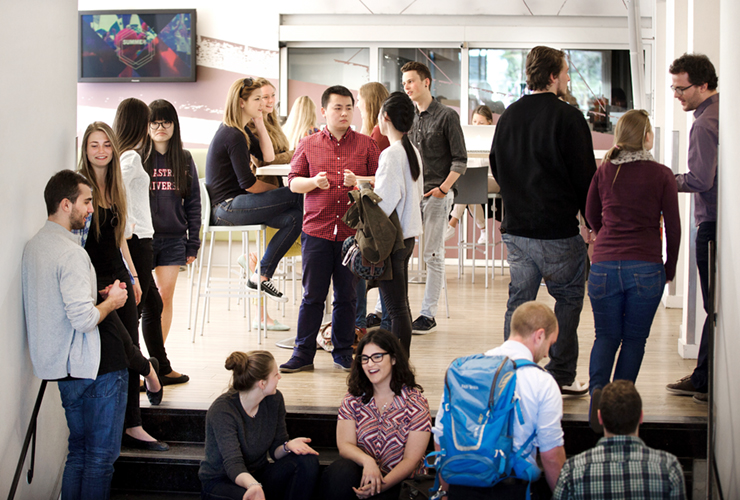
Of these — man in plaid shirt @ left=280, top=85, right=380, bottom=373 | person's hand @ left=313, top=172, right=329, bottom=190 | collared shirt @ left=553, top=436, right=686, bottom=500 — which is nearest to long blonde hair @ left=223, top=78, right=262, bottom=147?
man in plaid shirt @ left=280, top=85, right=380, bottom=373

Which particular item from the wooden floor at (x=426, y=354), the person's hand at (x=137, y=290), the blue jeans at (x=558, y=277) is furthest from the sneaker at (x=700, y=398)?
the person's hand at (x=137, y=290)

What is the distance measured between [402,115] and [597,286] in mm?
1124

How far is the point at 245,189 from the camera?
4020 millimetres

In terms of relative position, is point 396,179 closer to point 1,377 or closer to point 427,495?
point 427,495

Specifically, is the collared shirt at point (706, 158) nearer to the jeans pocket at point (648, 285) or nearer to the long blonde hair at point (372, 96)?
the jeans pocket at point (648, 285)

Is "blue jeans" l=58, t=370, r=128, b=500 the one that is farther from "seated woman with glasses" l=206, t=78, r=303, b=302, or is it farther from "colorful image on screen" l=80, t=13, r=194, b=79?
"colorful image on screen" l=80, t=13, r=194, b=79

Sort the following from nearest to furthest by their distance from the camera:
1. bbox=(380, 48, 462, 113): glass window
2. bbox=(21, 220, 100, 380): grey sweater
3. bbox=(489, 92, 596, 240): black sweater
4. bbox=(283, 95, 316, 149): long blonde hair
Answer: bbox=(21, 220, 100, 380): grey sweater, bbox=(489, 92, 596, 240): black sweater, bbox=(283, 95, 316, 149): long blonde hair, bbox=(380, 48, 462, 113): glass window

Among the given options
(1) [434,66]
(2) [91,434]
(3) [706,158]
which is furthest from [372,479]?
(1) [434,66]

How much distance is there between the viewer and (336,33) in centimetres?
784

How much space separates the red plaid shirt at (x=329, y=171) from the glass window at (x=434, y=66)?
4668 mm

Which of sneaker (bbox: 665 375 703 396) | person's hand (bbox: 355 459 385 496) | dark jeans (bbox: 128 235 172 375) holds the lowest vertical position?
person's hand (bbox: 355 459 385 496)

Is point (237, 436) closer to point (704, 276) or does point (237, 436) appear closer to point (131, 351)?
point (131, 351)

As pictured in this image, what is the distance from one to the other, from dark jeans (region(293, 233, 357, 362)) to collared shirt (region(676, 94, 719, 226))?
160 cm

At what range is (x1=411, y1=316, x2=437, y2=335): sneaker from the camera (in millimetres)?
4348
